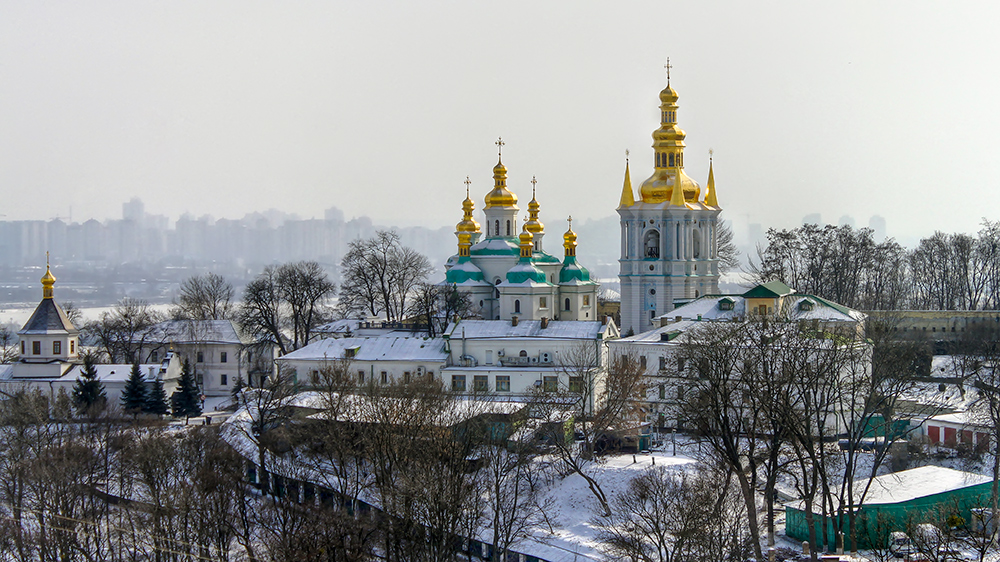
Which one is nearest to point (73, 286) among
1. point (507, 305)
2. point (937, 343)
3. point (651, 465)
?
point (507, 305)

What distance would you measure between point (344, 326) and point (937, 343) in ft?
73.3

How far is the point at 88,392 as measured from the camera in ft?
133

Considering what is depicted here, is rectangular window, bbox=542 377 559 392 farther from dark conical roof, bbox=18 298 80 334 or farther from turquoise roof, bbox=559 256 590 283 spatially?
dark conical roof, bbox=18 298 80 334

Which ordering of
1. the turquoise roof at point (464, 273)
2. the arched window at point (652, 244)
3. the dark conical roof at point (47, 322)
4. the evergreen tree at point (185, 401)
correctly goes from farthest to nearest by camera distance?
the turquoise roof at point (464, 273) < the arched window at point (652, 244) < the dark conical roof at point (47, 322) < the evergreen tree at point (185, 401)

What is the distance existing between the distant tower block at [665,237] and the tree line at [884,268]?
25.1ft

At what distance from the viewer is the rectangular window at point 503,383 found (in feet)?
132

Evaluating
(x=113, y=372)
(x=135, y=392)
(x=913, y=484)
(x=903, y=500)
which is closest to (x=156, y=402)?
(x=135, y=392)

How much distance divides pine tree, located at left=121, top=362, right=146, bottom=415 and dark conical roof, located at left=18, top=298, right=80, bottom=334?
3.85 metres

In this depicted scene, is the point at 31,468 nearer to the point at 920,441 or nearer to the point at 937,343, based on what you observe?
the point at 920,441

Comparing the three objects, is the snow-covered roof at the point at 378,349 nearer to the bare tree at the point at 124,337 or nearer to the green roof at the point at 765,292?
the bare tree at the point at 124,337

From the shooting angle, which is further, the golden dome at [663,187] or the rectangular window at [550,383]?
the golden dome at [663,187]

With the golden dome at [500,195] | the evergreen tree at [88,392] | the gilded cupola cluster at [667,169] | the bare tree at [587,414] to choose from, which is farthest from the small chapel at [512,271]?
the evergreen tree at [88,392]

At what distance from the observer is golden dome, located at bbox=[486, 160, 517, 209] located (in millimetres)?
57281

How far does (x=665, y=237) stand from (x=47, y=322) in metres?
22.4
